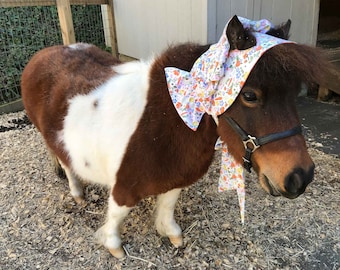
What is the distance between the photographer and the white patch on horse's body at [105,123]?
5.86ft

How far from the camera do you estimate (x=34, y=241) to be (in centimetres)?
235

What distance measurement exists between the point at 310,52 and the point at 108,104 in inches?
41.8

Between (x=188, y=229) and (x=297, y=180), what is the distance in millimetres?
1290

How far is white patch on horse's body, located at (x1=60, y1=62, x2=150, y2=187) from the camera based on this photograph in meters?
1.79

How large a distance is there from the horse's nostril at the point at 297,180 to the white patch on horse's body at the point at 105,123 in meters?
0.82

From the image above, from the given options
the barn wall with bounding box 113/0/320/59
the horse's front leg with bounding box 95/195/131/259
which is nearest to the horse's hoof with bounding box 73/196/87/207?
the horse's front leg with bounding box 95/195/131/259

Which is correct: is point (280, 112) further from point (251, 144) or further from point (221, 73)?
point (221, 73)

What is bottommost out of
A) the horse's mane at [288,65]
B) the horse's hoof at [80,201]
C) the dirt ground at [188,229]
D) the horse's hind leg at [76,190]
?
the dirt ground at [188,229]

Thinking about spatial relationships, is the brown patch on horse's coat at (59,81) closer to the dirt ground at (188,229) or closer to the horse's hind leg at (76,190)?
the horse's hind leg at (76,190)

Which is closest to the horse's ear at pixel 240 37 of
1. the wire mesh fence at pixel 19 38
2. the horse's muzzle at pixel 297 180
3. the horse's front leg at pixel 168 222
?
the horse's muzzle at pixel 297 180

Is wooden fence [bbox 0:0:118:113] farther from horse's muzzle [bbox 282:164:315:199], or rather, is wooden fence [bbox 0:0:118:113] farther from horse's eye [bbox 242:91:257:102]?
horse's muzzle [bbox 282:164:315:199]

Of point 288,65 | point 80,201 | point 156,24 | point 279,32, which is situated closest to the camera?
point 288,65

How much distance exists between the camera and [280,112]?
1339 mm

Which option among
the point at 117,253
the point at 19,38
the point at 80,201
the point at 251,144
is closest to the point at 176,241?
the point at 117,253
